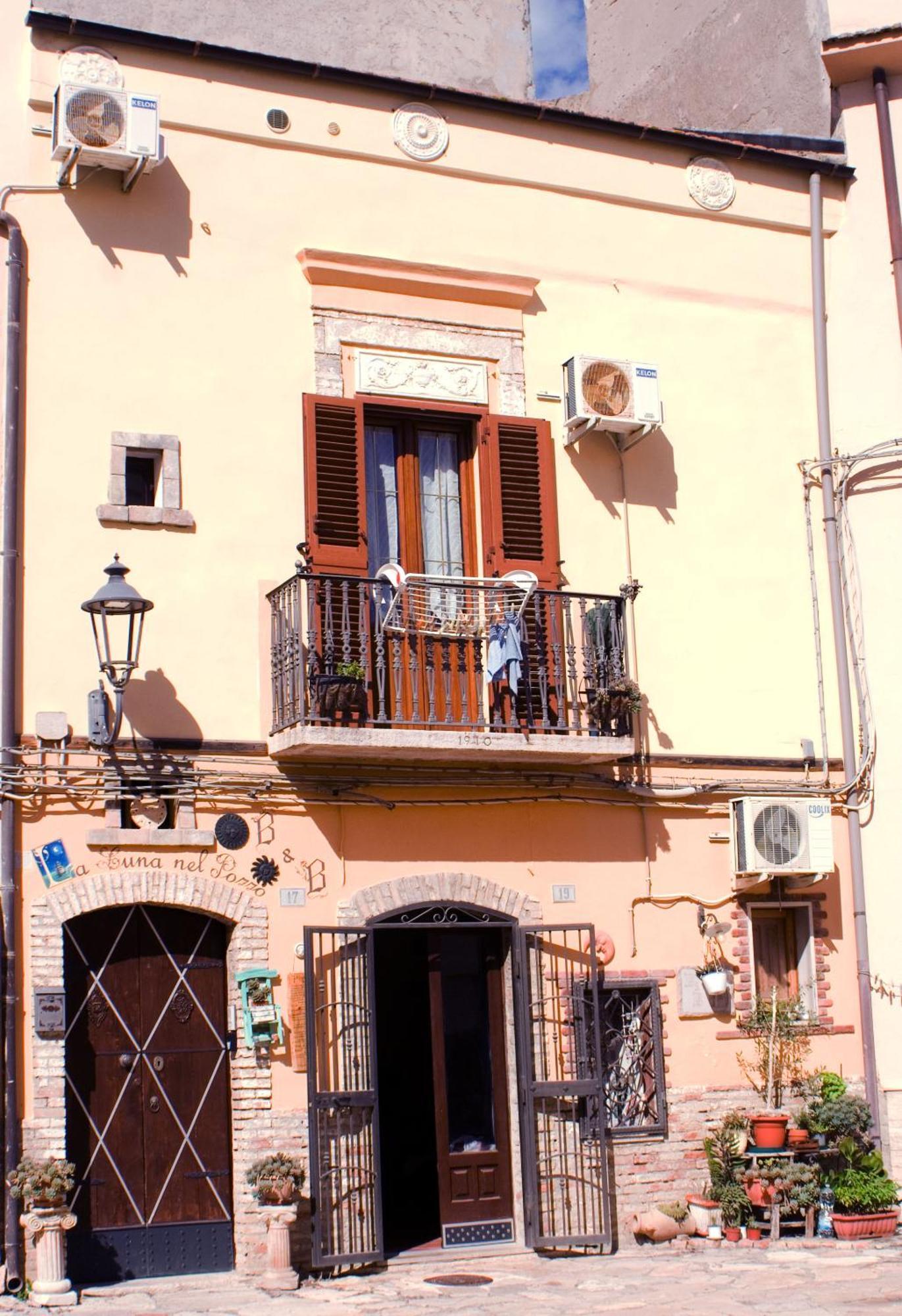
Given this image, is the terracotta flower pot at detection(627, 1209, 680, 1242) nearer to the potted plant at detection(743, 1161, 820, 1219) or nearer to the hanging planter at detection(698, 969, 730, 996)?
the potted plant at detection(743, 1161, 820, 1219)

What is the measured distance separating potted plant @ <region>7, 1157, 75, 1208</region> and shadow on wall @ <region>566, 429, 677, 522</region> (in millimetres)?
5900

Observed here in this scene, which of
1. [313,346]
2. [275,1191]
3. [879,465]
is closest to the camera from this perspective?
[275,1191]

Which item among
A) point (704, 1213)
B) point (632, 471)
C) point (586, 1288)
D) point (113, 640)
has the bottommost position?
point (586, 1288)

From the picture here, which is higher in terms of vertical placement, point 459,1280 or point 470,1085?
point 470,1085

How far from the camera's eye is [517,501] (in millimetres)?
11562

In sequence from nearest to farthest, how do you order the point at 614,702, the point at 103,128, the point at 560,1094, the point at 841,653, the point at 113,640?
the point at 113,640 → the point at 103,128 → the point at 560,1094 → the point at 614,702 → the point at 841,653

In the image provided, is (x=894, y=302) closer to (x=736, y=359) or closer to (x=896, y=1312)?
(x=736, y=359)

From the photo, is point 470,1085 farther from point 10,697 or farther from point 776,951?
point 10,697

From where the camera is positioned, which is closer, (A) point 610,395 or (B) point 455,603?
(B) point 455,603

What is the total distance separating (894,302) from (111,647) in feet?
21.8

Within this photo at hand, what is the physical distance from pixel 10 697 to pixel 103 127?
3697mm

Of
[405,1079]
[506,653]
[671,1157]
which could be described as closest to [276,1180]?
[671,1157]

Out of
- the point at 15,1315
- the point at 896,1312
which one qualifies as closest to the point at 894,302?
the point at 896,1312

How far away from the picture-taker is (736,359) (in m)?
12.7
